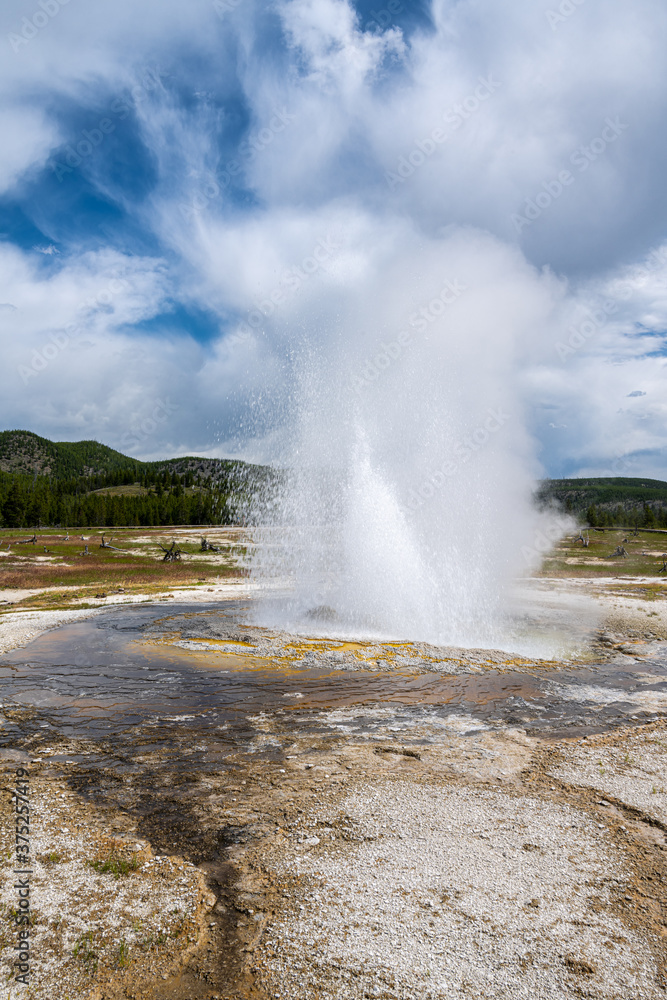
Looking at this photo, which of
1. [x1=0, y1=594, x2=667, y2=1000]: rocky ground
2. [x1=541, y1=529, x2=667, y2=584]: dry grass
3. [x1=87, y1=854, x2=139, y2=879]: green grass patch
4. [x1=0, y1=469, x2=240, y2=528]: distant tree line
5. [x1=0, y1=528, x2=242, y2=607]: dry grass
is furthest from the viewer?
[x1=0, y1=469, x2=240, y2=528]: distant tree line

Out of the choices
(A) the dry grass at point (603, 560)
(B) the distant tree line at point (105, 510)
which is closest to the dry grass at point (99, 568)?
(A) the dry grass at point (603, 560)

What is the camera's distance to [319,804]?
7.30 meters

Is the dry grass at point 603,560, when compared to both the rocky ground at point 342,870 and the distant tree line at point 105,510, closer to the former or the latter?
the rocky ground at point 342,870

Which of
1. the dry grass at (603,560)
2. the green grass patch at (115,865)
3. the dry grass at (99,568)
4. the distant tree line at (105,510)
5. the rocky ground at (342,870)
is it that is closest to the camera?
the rocky ground at (342,870)

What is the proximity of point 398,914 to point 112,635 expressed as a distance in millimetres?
16727

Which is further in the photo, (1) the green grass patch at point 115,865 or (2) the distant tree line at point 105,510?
(2) the distant tree line at point 105,510

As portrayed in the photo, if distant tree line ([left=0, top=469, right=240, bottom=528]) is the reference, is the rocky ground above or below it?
below

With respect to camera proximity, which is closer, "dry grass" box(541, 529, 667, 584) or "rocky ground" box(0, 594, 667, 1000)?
"rocky ground" box(0, 594, 667, 1000)

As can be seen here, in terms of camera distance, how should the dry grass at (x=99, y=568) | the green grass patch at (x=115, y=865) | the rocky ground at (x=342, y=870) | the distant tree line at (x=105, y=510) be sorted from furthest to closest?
1. the distant tree line at (x=105, y=510)
2. the dry grass at (x=99, y=568)
3. the green grass patch at (x=115, y=865)
4. the rocky ground at (x=342, y=870)

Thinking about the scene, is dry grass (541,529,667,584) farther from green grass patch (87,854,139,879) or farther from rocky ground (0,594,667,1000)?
green grass patch (87,854,139,879)

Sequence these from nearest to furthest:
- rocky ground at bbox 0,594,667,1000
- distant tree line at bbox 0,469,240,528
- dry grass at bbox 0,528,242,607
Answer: rocky ground at bbox 0,594,667,1000
dry grass at bbox 0,528,242,607
distant tree line at bbox 0,469,240,528

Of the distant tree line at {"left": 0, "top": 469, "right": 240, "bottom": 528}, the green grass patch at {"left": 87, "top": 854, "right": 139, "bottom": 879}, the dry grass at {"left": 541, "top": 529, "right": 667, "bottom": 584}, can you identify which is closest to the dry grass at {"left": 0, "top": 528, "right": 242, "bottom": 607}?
the green grass patch at {"left": 87, "top": 854, "right": 139, "bottom": 879}

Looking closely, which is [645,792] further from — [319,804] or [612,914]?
[319,804]

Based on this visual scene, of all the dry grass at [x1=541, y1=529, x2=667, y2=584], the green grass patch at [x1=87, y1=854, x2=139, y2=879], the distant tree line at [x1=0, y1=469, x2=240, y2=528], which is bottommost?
the dry grass at [x1=541, y1=529, x2=667, y2=584]
